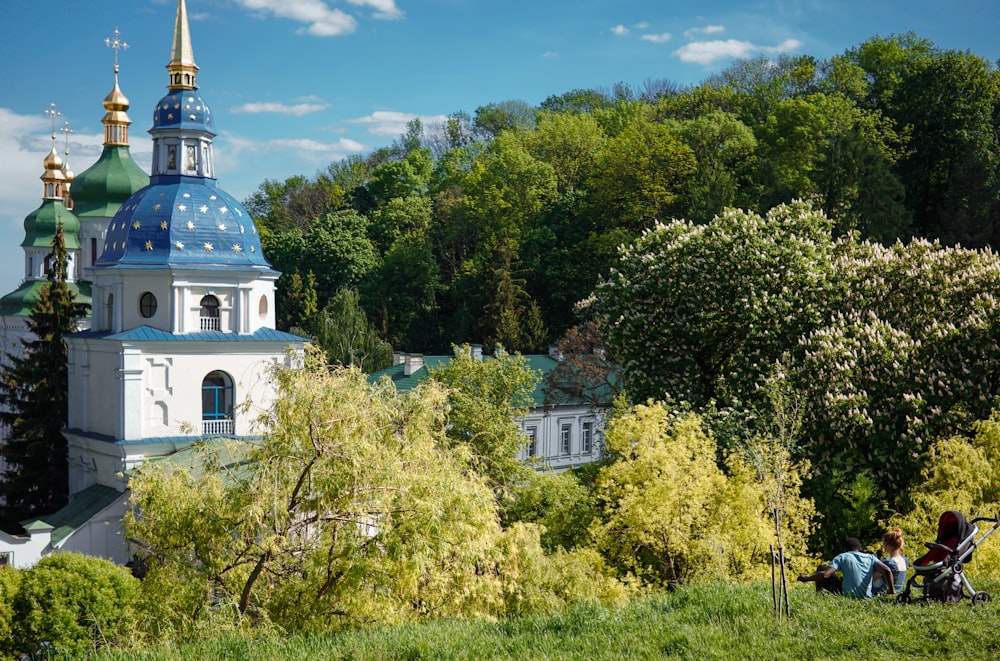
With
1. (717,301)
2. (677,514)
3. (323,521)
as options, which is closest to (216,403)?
(717,301)

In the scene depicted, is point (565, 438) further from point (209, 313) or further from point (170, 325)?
point (170, 325)

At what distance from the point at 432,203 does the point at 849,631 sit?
247ft

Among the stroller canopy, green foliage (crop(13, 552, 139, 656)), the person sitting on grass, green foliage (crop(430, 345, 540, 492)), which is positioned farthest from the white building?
the stroller canopy

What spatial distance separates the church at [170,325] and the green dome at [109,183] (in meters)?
19.1

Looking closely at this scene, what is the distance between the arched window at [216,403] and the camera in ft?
124

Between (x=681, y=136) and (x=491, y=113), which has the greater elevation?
(x=491, y=113)

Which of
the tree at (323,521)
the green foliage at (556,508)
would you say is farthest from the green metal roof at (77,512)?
the tree at (323,521)

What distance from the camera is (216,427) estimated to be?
37844mm

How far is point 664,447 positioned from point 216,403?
926 inches

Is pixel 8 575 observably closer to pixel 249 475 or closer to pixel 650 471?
pixel 249 475

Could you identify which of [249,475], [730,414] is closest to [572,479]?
[730,414]

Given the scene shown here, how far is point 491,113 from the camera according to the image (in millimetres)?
104562

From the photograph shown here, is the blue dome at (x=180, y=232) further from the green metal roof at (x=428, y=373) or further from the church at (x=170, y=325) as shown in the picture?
the green metal roof at (x=428, y=373)

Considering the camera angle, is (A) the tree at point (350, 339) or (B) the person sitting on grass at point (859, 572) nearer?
(B) the person sitting on grass at point (859, 572)
